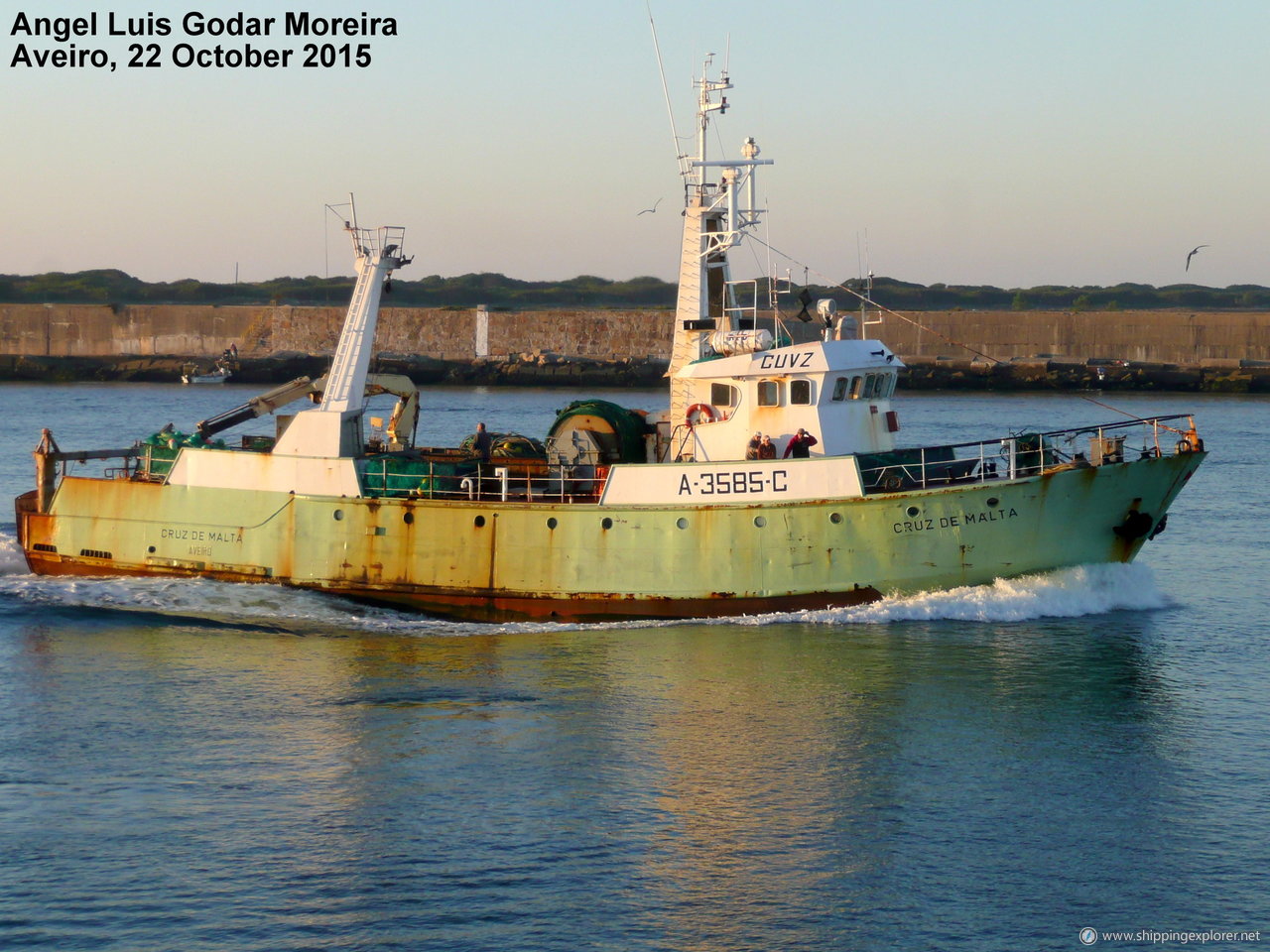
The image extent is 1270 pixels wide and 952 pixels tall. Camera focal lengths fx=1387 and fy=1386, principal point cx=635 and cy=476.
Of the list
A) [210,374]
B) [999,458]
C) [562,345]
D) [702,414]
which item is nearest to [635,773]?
[702,414]

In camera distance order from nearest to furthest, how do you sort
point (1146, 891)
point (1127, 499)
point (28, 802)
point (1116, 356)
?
point (1146, 891) < point (28, 802) < point (1127, 499) < point (1116, 356)

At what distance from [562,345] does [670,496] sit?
61289 mm

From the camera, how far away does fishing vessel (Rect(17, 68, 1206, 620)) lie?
800 inches

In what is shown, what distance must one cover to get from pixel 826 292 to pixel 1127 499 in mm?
73695

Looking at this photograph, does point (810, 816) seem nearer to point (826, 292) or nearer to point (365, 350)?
point (365, 350)

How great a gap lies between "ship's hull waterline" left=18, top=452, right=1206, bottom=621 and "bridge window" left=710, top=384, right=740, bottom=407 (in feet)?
7.12

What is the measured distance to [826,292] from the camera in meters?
93.0

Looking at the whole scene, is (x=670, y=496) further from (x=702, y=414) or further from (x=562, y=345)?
(x=562, y=345)

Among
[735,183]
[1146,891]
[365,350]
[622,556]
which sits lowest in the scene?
[1146,891]

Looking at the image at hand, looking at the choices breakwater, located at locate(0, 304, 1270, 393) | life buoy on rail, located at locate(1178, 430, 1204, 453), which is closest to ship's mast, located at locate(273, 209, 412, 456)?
life buoy on rail, located at locate(1178, 430, 1204, 453)

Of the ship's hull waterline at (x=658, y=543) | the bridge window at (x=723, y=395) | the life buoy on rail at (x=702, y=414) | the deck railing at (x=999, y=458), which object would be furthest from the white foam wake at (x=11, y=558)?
the deck railing at (x=999, y=458)

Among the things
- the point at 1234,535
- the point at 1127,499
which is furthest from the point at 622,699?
the point at 1234,535

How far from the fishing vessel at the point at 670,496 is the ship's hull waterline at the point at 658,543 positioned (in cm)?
3

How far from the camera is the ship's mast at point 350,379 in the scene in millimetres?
22578
